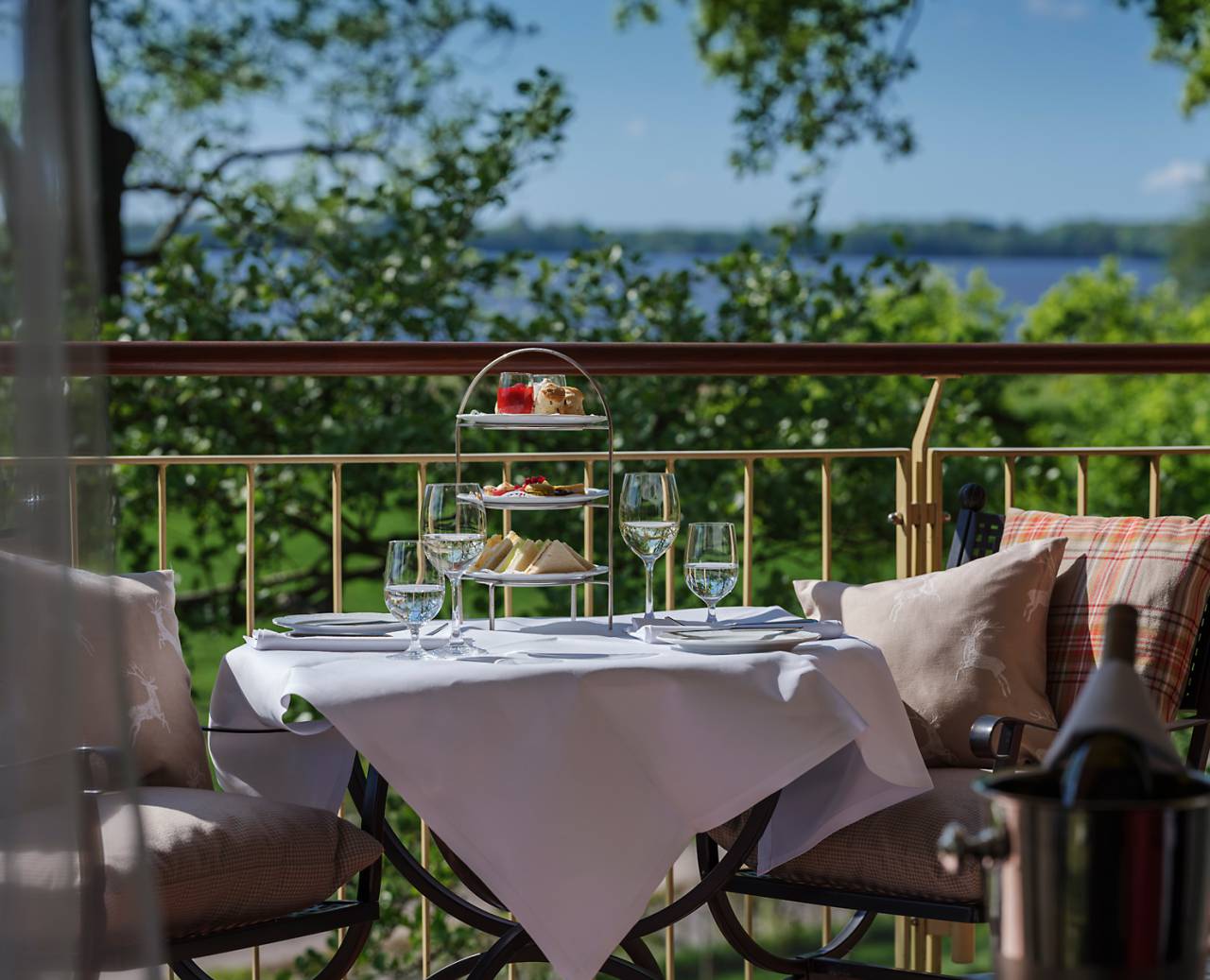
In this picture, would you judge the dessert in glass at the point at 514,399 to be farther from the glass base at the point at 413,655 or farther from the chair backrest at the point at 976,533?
the chair backrest at the point at 976,533

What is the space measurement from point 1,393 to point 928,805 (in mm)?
1538

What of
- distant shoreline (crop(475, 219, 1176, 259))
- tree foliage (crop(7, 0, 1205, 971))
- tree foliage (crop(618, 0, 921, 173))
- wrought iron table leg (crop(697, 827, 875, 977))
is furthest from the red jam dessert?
distant shoreline (crop(475, 219, 1176, 259))

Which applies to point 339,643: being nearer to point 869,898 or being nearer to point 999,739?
point 869,898

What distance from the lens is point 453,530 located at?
219cm

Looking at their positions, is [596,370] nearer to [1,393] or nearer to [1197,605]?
[1197,605]

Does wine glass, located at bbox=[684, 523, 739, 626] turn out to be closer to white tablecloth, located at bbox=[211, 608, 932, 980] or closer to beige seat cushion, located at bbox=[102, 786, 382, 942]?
white tablecloth, located at bbox=[211, 608, 932, 980]

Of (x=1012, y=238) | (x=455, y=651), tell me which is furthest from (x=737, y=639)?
(x=1012, y=238)

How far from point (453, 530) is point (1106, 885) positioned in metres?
1.29

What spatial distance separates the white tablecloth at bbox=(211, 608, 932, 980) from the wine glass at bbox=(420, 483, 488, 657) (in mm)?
200

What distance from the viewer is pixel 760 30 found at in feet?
33.0

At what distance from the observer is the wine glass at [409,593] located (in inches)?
84.0

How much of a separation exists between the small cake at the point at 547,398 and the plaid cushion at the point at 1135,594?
3.19ft

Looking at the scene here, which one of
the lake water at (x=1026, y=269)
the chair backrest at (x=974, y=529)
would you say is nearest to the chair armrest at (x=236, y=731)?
the chair backrest at (x=974, y=529)

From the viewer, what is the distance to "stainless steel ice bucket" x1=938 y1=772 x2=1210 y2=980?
1.06 metres
